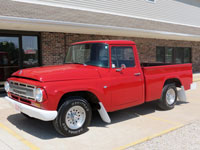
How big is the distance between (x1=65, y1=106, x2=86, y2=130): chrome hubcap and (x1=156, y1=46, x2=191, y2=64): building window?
1240 cm

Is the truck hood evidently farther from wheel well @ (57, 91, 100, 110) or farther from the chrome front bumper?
the chrome front bumper

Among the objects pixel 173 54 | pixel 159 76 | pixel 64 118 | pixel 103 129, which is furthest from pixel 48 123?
pixel 173 54

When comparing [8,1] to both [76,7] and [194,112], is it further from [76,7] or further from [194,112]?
[194,112]

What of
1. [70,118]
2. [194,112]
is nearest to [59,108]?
[70,118]

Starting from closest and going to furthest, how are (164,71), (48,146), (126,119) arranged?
(48,146) < (126,119) < (164,71)

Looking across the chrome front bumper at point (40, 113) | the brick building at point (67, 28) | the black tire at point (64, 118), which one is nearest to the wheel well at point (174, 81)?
the black tire at point (64, 118)

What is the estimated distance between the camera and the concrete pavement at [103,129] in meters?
4.12

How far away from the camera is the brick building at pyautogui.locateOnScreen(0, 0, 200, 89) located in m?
8.48

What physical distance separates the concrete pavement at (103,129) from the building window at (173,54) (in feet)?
32.5

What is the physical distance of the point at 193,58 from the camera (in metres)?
19.1

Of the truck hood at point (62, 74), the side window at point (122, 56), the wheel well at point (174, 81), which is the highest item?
the side window at point (122, 56)

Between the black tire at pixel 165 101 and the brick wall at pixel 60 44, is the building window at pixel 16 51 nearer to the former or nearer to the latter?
the brick wall at pixel 60 44

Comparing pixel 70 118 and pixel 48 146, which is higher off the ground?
pixel 70 118

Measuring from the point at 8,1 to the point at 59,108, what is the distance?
7.00 meters
